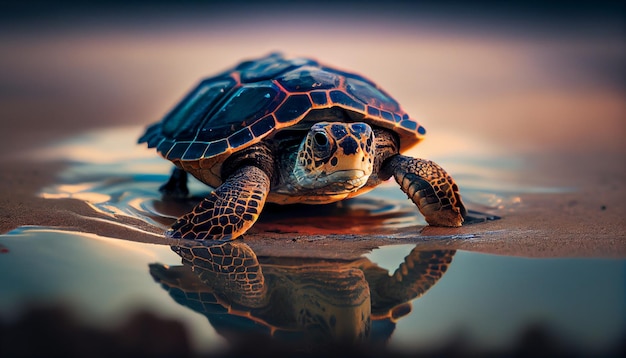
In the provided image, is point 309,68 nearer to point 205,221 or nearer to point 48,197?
point 205,221

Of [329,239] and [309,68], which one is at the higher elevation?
[309,68]

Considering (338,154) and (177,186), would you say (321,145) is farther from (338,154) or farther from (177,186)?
(177,186)

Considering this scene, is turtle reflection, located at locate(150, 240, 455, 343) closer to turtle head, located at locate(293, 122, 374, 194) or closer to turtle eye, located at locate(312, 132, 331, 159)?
turtle head, located at locate(293, 122, 374, 194)

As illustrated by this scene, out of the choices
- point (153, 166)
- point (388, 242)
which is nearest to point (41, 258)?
point (388, 242)

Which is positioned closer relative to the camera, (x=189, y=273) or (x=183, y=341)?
(x=183, y=341)

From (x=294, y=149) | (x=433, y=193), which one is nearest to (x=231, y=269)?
(x=294, y=149)
